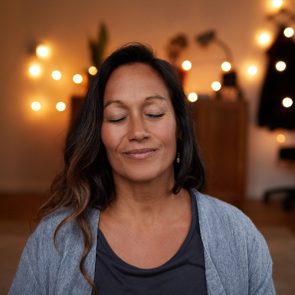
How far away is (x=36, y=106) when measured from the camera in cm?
524

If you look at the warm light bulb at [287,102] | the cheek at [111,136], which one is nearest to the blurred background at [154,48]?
the warm light bulb at [287,102]

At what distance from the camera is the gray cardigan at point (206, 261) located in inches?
46.3

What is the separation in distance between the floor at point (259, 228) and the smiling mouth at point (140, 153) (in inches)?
33.5

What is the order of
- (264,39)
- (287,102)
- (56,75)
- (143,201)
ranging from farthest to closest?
1. (56,75)
2. (264,39)
3. (287,102)
4. (143,201)

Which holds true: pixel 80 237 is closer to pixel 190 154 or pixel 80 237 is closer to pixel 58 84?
pixel 190 154

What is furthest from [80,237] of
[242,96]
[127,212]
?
[242,96]

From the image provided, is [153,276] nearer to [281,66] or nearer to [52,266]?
[52,266]

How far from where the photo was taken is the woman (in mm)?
1182

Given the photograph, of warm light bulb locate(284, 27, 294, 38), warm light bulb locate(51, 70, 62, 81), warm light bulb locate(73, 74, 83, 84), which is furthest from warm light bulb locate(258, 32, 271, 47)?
warm light bulb locate(51, 70, 62, 81)

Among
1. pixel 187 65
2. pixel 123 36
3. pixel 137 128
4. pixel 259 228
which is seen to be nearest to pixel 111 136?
pixel 137 128

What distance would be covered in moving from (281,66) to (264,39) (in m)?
0.43

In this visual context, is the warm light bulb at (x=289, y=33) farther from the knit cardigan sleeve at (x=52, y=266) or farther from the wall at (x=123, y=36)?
the knit cardigan sleeve at (x=52, y=266)

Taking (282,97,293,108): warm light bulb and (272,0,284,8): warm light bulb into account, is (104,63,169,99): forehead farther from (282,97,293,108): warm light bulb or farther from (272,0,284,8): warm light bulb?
(272,0,284,8): warm light bulb

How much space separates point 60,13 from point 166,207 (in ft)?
13.9
